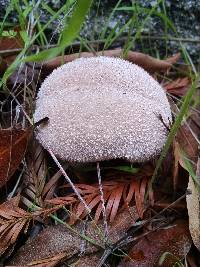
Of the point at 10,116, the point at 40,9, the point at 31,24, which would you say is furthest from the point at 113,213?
the point at 40,9

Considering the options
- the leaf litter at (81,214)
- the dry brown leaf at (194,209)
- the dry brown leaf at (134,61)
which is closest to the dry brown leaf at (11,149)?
the leaf litter at (81,214)

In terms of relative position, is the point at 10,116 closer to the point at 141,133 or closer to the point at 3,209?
the point at 3,209

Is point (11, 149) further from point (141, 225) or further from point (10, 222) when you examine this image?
point (141, 225)

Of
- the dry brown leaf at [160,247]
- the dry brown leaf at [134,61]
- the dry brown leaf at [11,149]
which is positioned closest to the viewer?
the dry brown leaf at [160,247]

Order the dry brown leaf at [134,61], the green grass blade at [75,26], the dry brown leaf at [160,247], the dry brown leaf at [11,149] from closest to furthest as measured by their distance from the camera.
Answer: the green grass blade at [75,26], the dry brown leaf at [160,247], the dry brown leaf at [11,149], the dry brown leaf at [134,61]

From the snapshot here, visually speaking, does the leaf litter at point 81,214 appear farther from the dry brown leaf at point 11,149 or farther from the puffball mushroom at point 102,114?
the puffball mushroom at point 102,114

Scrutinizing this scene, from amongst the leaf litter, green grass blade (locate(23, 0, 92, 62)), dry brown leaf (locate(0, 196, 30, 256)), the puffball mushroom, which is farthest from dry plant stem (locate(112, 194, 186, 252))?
green grass blade (locate(23, 0, 92, 62))

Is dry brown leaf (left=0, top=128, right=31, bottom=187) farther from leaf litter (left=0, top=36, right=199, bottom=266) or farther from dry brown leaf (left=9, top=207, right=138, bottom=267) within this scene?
dry brown leaf (left=9, top=207, right=138, bottom=267)

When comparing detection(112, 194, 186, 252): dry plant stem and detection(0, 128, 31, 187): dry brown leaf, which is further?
detection(0, 128, 31, 187): dry brown leaf
